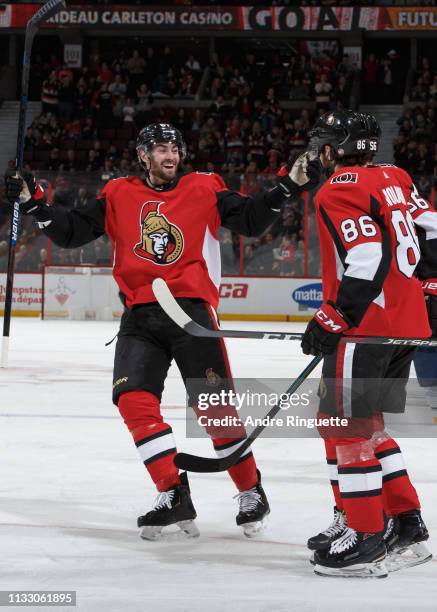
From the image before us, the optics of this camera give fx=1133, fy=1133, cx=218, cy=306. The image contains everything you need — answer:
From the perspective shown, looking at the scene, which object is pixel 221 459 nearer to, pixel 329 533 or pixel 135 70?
pixel 329 533

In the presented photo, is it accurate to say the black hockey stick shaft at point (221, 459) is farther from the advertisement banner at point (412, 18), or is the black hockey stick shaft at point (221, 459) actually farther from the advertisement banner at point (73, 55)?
the advertisement banner at point (73, 55)

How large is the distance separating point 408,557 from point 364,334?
634mm

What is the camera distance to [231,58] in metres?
21.8

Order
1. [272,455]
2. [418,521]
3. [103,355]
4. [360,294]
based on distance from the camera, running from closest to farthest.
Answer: [360,294]
[418,521]
[272,455]
[103,355]

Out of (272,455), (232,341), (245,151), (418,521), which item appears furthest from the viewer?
(245,151)

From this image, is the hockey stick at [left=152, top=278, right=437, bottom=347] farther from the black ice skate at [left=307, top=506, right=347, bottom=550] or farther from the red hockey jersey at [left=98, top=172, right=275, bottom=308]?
the black ice skate at [left=307, top=506, right=347, bottom=550]

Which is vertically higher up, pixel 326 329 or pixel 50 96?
pixel 50 96

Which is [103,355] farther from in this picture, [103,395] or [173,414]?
[173,414]

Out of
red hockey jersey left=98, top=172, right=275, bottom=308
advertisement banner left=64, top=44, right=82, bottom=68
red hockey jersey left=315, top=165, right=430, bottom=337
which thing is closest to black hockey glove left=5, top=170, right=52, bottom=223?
red hockey jersey left=98, top=172, right=275, bottom=308

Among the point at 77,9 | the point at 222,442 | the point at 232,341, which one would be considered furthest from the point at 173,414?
the point at 77,9

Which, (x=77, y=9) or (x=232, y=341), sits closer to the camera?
(x=232, y=341)

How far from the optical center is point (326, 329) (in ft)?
9.52

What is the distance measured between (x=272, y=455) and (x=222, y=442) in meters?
1.13

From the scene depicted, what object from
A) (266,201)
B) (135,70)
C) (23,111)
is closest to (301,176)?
(266,201)
